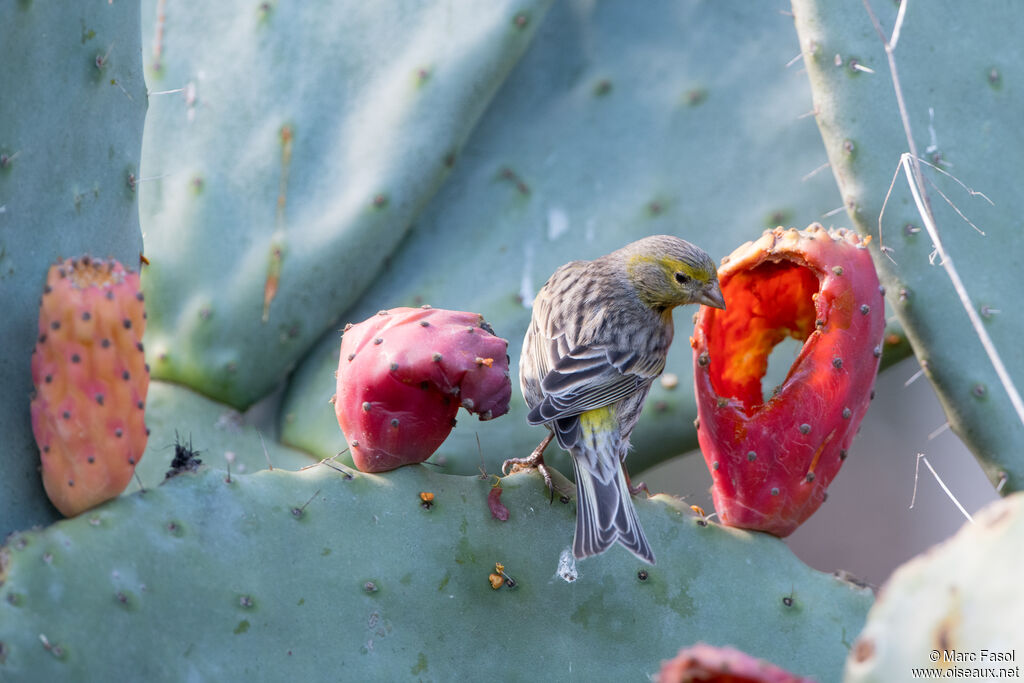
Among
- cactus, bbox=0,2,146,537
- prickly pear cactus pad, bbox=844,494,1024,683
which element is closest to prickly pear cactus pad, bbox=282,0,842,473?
cactus, bbox=0,2,146,537

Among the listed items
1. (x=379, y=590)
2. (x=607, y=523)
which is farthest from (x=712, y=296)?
(x=379, y=590)

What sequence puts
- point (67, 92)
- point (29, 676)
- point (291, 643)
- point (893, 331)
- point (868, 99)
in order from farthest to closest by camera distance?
point (893, 331) < point (868, 99) < point (67, 92) < point (291, 643) < point (29, 676)

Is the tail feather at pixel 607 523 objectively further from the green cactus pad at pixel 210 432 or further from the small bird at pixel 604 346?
the green cactus pad at pixel 210 432

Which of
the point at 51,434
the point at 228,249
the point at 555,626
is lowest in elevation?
the point at 555,626

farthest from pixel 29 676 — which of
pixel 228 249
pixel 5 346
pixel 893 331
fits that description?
pixel 893 331

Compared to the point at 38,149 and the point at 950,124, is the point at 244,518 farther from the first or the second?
the point at 950,124

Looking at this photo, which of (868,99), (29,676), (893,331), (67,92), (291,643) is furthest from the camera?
(893,331)

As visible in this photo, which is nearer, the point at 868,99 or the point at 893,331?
the point at 868,99
